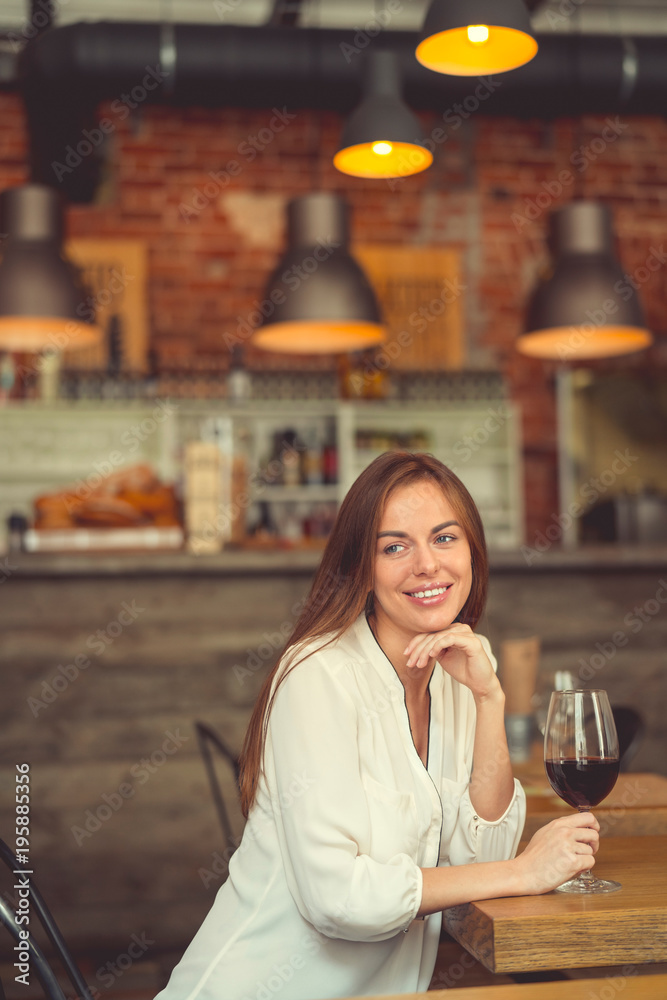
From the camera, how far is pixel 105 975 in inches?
114

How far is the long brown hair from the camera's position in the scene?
138cm

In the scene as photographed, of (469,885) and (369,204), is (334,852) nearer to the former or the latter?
(469,885)

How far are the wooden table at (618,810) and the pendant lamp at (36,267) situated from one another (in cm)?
244

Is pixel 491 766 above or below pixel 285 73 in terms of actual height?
below

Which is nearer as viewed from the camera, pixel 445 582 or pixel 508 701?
pixel 445 582

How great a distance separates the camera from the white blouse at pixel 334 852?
46.2 inches

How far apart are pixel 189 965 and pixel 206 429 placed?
A: 14.2ft

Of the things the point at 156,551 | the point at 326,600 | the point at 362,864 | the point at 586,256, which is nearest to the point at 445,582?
the point at 326,600

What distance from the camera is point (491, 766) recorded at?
4.66 feet

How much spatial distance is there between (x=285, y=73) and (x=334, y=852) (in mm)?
3467

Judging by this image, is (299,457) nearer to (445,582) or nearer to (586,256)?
(586,256)

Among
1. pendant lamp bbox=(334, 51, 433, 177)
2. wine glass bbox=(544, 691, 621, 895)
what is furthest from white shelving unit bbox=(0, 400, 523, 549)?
wine glass bbox=(544, 691, 621, 895)

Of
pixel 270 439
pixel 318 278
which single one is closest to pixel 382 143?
pixel 318 278

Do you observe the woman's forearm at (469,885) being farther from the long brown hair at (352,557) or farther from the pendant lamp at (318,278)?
the pendant lamp at (318,278)
